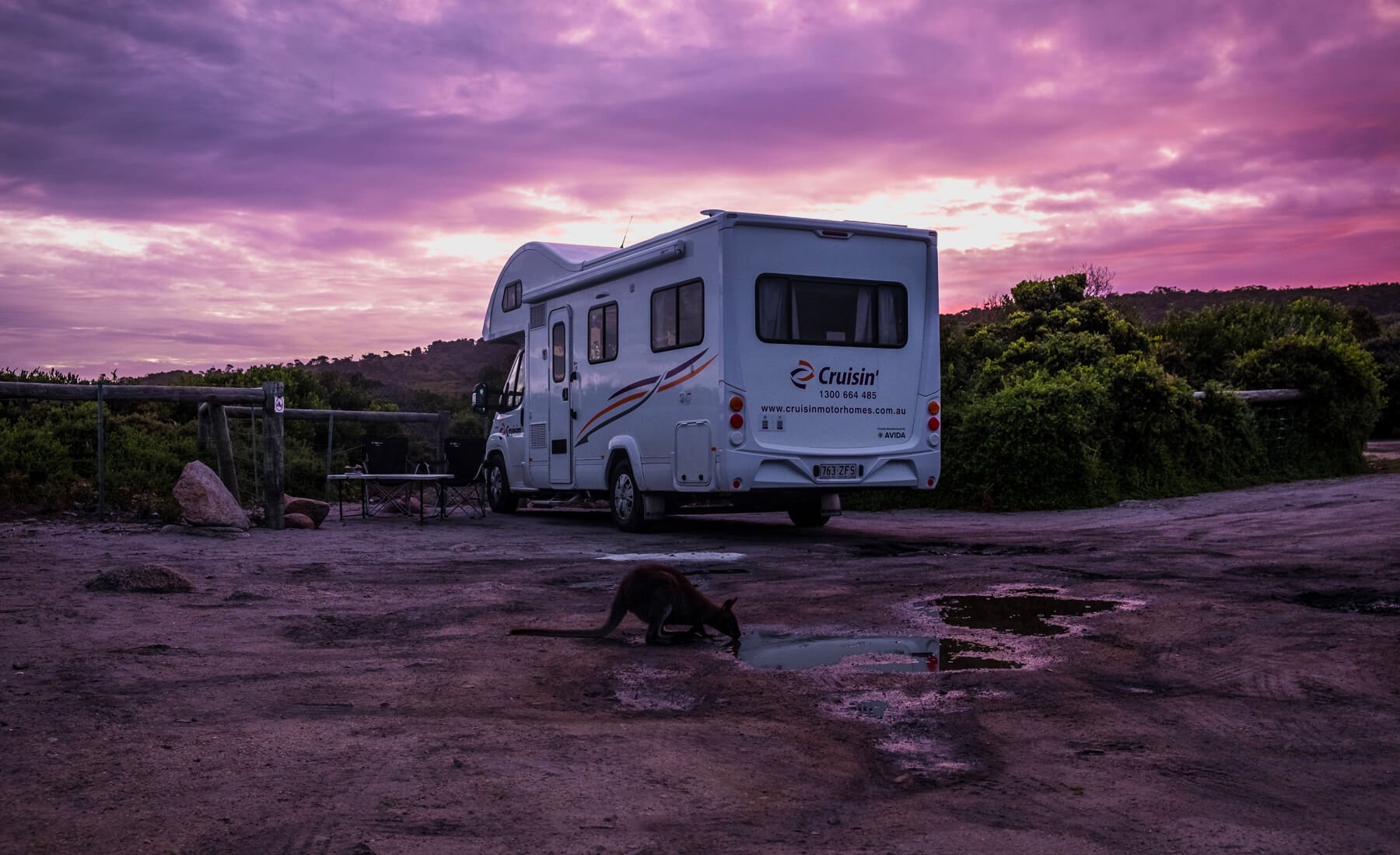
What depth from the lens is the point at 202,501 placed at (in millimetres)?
12367

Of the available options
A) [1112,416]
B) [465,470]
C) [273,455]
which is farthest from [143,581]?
[1112,416]

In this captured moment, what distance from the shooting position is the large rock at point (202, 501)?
40.4ft

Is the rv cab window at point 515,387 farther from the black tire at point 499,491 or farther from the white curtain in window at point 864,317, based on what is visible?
the white curtain in window at point 864,317

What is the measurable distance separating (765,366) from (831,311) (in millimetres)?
993

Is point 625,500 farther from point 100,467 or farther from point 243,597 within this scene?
point 243,597

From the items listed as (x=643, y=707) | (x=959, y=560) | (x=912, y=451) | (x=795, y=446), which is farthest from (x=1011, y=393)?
(x=643, y=707)

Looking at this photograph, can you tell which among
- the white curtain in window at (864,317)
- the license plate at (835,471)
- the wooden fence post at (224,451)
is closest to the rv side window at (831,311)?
the white curtain in window at (864,317)

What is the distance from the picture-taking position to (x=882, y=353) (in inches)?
483

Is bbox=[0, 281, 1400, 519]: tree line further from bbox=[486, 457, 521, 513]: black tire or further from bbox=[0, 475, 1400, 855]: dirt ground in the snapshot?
bbox=[0, 475, 1400, 855]: dirt ground

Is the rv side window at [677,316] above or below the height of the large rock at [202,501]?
above

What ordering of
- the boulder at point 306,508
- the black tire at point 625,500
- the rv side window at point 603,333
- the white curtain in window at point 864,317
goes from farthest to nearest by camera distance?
the boulder at point 306,508, the rv side window at point 603,333, the black tire at point 625,500, the white curtain in window at point 864,317

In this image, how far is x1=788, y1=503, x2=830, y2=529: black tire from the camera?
13883 millimetres

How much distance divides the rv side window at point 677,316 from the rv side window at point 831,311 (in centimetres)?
66

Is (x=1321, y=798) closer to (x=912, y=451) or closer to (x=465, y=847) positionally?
(x=465, y=847)
